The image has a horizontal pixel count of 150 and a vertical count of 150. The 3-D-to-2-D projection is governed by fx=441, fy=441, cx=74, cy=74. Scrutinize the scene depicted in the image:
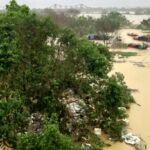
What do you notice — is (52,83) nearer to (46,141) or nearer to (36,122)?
(36,122)

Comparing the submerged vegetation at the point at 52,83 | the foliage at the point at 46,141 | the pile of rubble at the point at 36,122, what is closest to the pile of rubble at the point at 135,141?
the submerged vegetation at the point at 52,83

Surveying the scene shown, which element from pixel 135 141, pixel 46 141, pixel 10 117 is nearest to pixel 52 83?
pixel 10 117

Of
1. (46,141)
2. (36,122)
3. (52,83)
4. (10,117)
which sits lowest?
(36,122)

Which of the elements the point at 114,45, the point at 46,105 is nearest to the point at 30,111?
the point at 46,105

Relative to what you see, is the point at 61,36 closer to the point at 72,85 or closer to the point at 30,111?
the point at 72,85

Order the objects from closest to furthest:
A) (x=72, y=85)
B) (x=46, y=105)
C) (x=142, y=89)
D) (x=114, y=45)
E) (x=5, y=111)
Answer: (x=5, y=111) → (x=46, y=105) → (x=72, y=85) → (x=142, y=89) → (x=114, y=45)

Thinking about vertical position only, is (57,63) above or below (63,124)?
above
